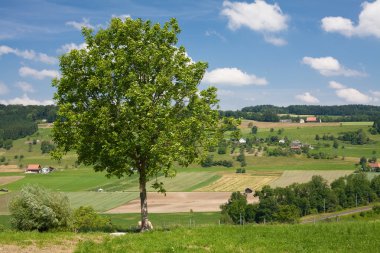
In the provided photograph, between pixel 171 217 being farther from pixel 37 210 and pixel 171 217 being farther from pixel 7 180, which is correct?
pixel 7 180

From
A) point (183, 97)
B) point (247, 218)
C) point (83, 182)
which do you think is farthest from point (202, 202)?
point (183, 97)

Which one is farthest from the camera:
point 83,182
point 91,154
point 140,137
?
point 83,182

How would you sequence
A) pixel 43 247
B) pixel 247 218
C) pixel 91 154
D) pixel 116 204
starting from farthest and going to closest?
1. pixel 116 204
2. pixel 247 218
3. pixel 91 154
4. pixel 43 247

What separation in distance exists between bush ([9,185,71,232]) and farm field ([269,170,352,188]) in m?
140

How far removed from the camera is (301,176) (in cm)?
17938

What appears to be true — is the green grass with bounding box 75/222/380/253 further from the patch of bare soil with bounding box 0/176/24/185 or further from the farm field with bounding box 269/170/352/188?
the patch of bare soil with bounding box 0/176/24/185

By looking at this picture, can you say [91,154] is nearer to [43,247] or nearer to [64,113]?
[64,113]

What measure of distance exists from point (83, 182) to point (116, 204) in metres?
53.2

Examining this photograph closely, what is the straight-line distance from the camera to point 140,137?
28.5 metres

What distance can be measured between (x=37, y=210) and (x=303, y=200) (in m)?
108

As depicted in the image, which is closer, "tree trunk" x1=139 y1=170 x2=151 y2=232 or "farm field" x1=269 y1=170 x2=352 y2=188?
"tree trunk" x1=139 y1=170 x2=151 y2=232

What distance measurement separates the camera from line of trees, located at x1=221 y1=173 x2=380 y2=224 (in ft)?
395

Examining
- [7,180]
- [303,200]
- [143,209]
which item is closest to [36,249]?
[143,209]

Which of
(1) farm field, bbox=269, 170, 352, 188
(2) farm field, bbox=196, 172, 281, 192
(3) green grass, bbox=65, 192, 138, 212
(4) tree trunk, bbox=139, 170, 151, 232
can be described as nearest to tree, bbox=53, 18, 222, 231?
(4) tree trunk, bbox=139, 170, 151, 232
